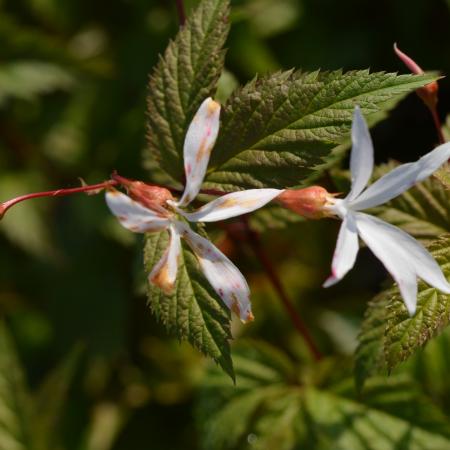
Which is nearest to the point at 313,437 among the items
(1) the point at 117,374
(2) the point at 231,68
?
(1) the point at 117,374

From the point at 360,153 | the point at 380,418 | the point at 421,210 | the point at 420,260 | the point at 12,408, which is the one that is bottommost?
the point at 12,408

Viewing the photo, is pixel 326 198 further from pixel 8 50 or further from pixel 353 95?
pixel 8 50

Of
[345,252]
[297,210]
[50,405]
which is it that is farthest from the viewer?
[50,405]

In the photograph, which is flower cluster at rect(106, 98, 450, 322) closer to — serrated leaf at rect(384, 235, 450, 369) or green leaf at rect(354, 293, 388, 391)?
serrated leaf at rect(384, 235, 450, 369)

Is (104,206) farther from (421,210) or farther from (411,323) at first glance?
(411,323)

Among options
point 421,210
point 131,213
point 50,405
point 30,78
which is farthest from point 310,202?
point 30,78

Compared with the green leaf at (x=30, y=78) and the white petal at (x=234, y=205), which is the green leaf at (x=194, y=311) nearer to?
the white petal at (x=234, y=205)
